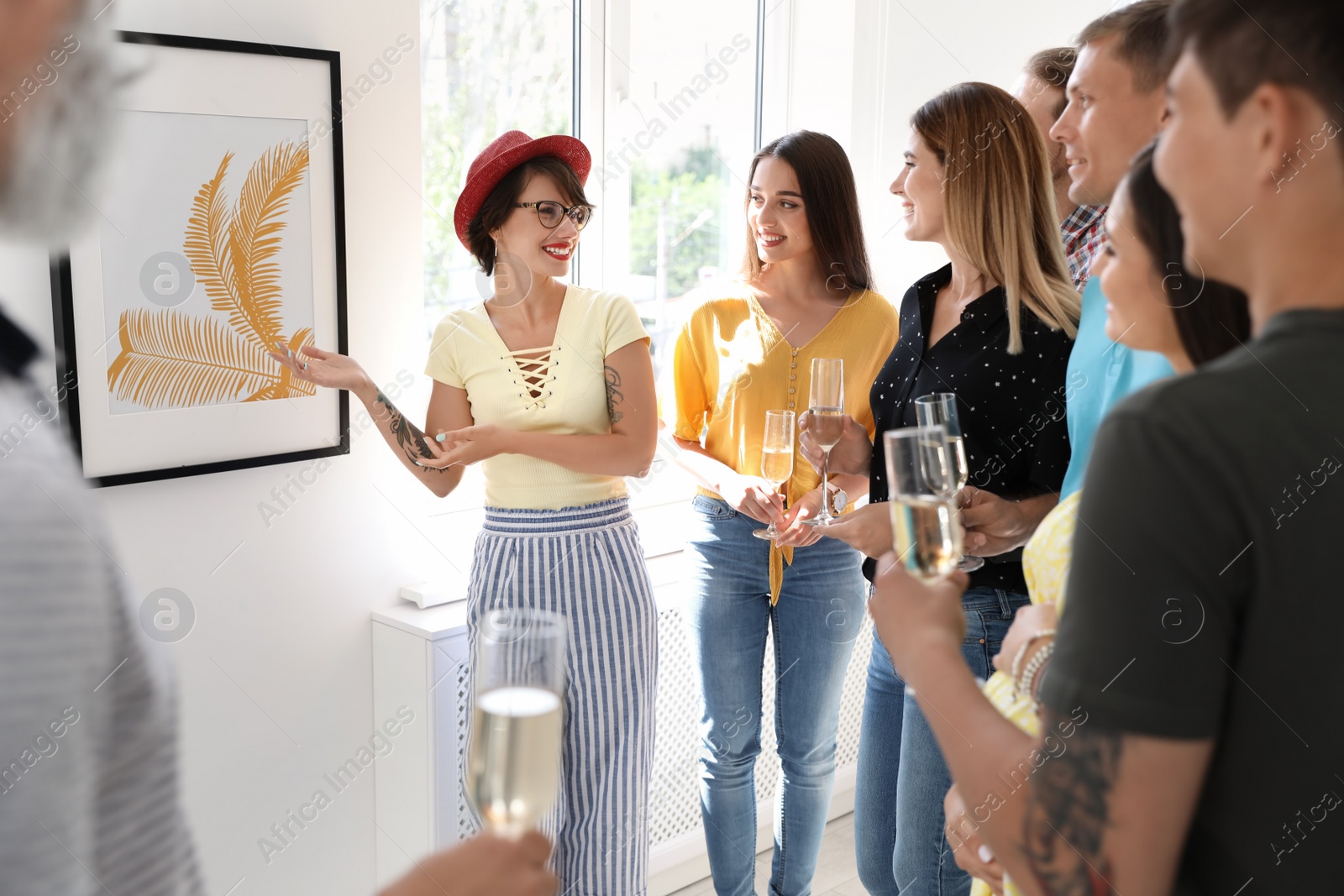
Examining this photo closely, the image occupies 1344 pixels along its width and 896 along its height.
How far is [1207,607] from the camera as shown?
722mm

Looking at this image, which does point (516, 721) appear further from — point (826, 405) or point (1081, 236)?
point (1081, 236)

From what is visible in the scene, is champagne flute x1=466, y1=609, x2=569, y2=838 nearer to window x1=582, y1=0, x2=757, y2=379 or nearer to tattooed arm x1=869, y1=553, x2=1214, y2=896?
tattooed arm x1=869, y1=553, x2=1214, y2=896

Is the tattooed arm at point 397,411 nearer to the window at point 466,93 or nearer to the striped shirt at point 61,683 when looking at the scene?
the window at point 466,93

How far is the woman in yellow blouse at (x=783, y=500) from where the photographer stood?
8.38ft

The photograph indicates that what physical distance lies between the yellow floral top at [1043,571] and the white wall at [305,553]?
1.67 m

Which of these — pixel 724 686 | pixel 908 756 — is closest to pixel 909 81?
pixel 724 686

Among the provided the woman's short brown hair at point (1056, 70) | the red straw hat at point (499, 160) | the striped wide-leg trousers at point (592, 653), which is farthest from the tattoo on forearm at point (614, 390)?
the woman's short brown hair at point (1056, 70)

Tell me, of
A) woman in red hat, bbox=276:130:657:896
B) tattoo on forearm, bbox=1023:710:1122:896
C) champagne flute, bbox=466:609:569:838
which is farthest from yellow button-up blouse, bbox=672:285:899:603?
tattoo on forearm, bbox=1023:710:1122:896

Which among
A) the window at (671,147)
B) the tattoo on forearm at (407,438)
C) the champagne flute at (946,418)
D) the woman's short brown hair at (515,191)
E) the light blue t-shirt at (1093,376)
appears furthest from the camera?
the window at (671,147)

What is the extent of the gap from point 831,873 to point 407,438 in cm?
193

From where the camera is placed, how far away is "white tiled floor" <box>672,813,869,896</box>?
3137 mm

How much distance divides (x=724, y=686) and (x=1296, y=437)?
199cm

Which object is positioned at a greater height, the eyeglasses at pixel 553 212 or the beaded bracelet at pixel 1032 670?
the eyeglasses at pixel 553 212

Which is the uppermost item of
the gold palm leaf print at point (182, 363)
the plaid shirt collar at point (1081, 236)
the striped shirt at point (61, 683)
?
the plaid shirt collar at point (1081, 236)
